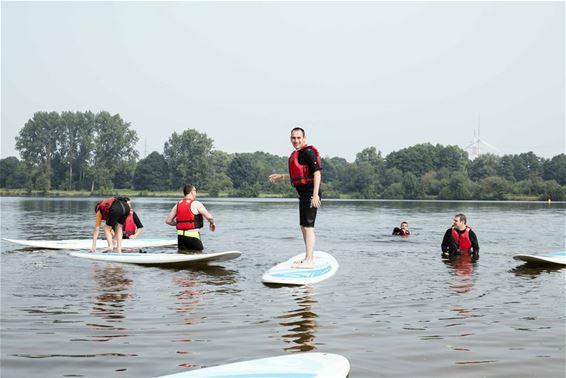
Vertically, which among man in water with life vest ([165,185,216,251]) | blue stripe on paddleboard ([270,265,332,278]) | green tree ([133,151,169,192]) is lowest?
blue stripe on paddleboard ([270,265,332,278])

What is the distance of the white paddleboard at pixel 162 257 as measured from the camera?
11469 mm

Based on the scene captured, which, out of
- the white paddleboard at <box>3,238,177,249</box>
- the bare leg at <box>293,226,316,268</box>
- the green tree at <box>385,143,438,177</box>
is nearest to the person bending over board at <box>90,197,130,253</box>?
the white paddleboard at <box>3,238,177,249</box>

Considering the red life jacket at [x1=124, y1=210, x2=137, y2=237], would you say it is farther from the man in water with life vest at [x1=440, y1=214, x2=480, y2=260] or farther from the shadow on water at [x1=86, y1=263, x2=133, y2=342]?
the man in water with life vest at [x1=440, y1=214, x2=480, y2=260]

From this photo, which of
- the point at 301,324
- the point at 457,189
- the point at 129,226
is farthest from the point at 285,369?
the point at 457,189

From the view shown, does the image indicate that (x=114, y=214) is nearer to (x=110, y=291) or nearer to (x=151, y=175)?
(x=110, y=291)

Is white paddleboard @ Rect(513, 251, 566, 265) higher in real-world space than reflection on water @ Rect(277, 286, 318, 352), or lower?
higher

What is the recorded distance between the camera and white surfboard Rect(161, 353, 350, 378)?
166 inches

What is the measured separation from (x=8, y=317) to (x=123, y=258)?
5.23 meters

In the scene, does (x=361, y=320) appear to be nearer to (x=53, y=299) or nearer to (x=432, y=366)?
(x=432, y=366)

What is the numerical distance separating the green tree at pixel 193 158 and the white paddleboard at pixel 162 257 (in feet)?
329

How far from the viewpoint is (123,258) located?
11945 millimetres

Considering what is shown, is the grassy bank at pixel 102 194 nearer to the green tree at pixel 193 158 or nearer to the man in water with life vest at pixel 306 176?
the green tree at pixel 193 158

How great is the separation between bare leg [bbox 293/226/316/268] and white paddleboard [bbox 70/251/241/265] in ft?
7.30

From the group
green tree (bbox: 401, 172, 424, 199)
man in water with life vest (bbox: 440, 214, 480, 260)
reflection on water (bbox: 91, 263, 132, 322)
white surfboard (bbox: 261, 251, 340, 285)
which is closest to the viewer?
reflection on water (bbox: 91, 263, 132, 322)
